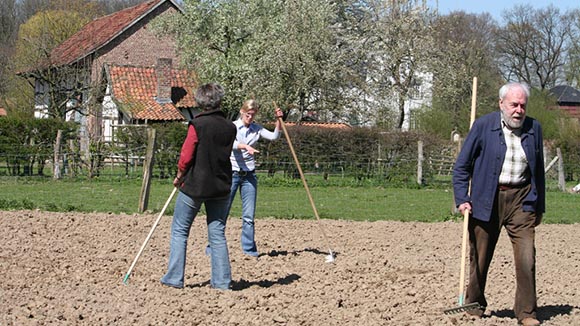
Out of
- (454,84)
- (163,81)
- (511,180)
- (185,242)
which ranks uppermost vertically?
(454,84)

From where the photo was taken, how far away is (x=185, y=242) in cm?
883

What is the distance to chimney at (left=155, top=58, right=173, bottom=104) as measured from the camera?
4275 centimetres

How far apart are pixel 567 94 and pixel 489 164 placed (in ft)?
218

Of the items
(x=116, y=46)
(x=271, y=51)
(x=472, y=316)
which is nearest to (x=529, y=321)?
(x=472, y=316)

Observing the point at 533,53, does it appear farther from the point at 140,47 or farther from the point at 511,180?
the point at 511,180

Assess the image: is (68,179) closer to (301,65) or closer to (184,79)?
(301,65)

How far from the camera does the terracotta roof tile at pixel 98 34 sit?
154 feet

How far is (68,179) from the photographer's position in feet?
81.9

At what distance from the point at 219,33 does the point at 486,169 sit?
110 feet

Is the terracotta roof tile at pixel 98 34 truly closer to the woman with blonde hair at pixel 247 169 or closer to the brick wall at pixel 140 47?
the brick wall at pixel 140 47

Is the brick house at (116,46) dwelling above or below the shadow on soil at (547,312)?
above

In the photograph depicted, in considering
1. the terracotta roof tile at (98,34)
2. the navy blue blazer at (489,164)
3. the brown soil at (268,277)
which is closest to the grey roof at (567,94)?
the terracotta roof tile at (98,34)

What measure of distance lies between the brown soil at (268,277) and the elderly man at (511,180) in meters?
0.57

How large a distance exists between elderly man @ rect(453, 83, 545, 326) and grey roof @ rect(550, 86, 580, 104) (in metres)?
65.1
